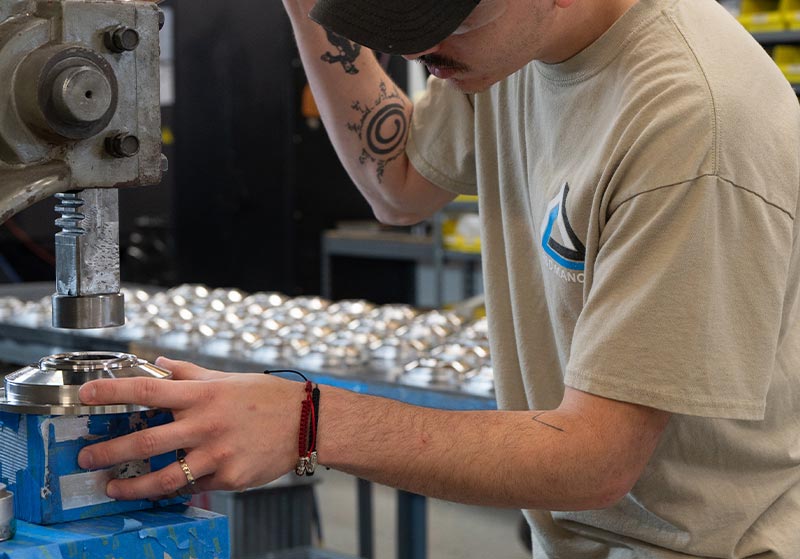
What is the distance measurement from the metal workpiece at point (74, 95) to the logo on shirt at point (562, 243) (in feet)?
1.57

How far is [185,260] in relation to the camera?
20.4 feet

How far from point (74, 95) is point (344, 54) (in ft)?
2.54

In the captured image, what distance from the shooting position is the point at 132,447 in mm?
967

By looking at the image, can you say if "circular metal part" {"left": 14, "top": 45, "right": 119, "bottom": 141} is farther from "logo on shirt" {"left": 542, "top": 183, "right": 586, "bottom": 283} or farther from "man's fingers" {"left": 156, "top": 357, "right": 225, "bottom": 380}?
"logo on shirt" {"left": 542, "top": 183, "right": 586, "bottom": 283}

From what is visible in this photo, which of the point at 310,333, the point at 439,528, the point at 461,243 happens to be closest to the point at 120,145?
the point at 310,333

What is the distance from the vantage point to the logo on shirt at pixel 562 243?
123 cm

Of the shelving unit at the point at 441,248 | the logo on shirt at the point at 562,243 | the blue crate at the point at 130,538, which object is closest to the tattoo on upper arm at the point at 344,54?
the logo on shirt at the point at 562,243

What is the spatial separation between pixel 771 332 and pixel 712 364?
9 centimetres

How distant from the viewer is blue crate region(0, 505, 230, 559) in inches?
35.9

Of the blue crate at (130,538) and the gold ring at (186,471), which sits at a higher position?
the gold ring at (186,471)

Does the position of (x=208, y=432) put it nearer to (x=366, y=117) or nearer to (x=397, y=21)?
(x=397, y=21)

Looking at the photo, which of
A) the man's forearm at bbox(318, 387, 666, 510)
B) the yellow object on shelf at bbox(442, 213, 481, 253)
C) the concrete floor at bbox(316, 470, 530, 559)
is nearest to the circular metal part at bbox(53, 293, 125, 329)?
the man's forearm at bbox(318, 387, 666, 510)

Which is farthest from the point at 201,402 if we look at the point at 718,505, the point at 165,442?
the point at 718,505

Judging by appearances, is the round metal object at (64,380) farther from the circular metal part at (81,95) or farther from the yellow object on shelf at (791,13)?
the yellow object on shelf at (791,13)
